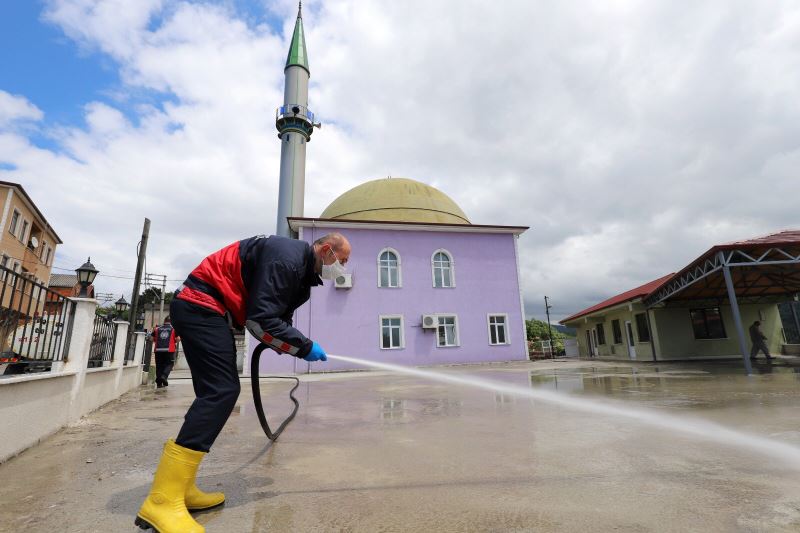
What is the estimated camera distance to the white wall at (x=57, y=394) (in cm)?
294

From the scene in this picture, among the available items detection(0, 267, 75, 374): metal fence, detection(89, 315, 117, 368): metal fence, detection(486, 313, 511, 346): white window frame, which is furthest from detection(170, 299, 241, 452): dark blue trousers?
detection(486, 313, 511, 346): white window frame

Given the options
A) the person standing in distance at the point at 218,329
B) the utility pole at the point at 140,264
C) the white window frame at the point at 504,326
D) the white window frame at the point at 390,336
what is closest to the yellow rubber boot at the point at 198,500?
the person standing in distance at the point at 218,329

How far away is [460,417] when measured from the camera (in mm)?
4402

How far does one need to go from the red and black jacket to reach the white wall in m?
1.89

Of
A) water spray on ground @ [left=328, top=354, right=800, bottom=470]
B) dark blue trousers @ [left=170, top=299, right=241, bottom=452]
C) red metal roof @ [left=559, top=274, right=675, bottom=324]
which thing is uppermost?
red metal roof @ [left=559, top=274, right=675, bottom=324]

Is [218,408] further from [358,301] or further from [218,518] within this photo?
[358,301]

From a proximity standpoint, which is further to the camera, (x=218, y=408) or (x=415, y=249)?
(x=415, y=249)

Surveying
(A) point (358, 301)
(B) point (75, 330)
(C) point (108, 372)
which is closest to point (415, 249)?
(A) point (358, 301)

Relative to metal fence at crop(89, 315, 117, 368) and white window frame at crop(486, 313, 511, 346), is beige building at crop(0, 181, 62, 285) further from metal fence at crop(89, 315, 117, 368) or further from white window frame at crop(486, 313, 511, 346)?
white window frame at crop(486, 313, 511, 346)

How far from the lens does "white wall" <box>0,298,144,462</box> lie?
294 cm

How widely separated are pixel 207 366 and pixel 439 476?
60.0 inches

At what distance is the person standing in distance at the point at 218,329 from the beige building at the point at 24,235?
2246cm

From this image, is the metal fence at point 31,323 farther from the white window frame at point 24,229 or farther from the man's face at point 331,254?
the white window frame at point 24,229

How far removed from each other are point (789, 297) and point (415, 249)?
52.7 ft
